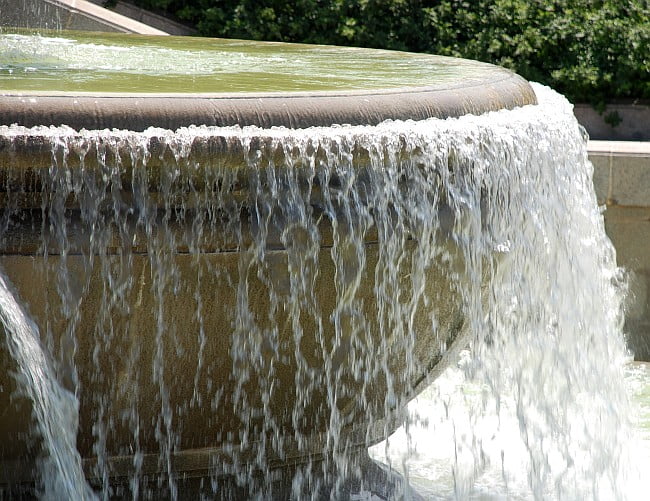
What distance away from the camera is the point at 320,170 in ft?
9.87

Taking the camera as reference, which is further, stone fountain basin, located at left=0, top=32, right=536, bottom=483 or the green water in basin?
the green water in basin

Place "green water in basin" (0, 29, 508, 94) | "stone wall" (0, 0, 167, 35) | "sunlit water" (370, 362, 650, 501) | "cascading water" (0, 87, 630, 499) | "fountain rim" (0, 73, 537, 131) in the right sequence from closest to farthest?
"fountain rim" (0, 73, 537, 131), "cascading water" (0, 87, 630, 499), "green water in basin" (0, 29, 508, 94), "sunlit water" (370, 362, 650, 501), "stone wall" (0, 0, 167, 35)

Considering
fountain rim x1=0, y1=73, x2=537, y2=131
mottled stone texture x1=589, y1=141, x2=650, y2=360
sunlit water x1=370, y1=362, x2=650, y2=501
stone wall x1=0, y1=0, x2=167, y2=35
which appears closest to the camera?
fountain rim x1=0, y1=73, x2=537, y2=131

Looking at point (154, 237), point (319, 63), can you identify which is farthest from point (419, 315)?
point (319, 63)

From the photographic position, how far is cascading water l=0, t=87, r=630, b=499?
2902 mm

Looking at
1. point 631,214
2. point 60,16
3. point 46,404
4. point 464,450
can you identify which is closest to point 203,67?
point 46,404

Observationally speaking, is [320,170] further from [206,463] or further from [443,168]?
[206,463]

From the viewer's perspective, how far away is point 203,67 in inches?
160

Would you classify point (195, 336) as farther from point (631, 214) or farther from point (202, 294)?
point (631, 214)

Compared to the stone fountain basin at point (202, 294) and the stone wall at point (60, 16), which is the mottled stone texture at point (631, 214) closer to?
the stone fountain basin at point (202, 294)

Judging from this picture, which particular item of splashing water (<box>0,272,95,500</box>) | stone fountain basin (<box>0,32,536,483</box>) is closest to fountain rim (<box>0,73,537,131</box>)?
stone fountain basin (<box>0,32,536,483</box>)

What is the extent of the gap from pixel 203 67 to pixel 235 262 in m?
1.22

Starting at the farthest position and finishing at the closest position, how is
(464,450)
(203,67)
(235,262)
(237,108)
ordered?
(464,450) → (203,67) → (235,262) → (237,108)

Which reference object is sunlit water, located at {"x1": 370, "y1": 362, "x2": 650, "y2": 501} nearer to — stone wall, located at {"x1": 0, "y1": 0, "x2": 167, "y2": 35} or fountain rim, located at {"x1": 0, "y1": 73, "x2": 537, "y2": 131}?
fountain rim, located at {"x1": 0, "y1": 73, "x2": 537, "y2": 131}
